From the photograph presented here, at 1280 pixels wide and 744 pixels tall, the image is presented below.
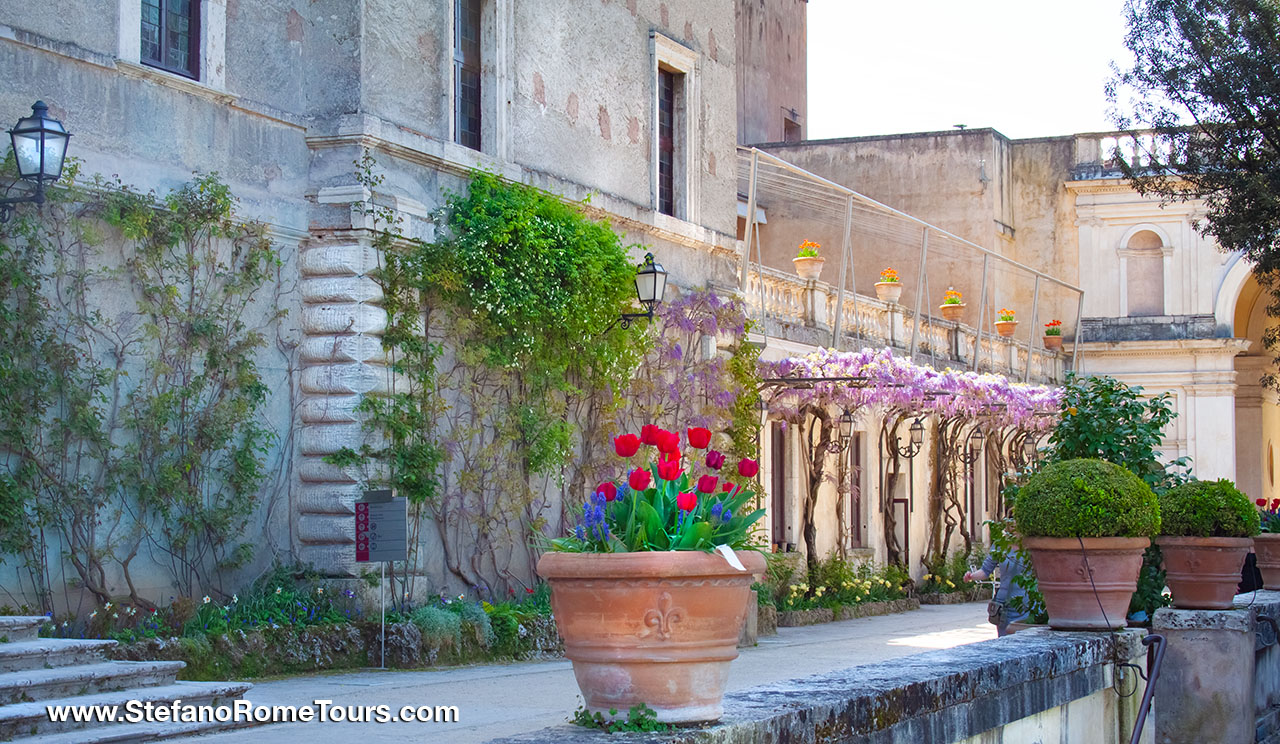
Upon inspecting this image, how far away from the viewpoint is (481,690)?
11.3 metres

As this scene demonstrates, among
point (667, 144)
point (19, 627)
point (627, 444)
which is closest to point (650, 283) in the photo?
point (667, 144)

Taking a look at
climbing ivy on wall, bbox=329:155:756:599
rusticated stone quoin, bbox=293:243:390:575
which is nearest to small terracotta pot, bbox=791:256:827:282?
climbing ivy on wall, bbox=329:155:756:599

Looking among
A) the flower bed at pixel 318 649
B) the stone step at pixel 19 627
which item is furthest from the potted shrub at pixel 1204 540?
the stone step at pixel 19 627

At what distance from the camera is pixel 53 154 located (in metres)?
9.98

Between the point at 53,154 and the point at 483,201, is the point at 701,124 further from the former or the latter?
the point at 53,154

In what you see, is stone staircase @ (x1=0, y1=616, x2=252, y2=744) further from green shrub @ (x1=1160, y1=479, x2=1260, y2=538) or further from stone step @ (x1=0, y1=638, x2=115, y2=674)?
green shrub @ (x1=1160, y1=479, x2=1260, y2=538)

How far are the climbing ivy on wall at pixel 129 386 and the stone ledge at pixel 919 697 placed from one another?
6603 mm

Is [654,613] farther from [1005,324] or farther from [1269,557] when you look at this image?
[1005,324]

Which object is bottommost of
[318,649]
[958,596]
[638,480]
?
[958,596]

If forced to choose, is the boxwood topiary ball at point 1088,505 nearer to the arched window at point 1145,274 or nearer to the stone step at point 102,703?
the stone step at point 102,703

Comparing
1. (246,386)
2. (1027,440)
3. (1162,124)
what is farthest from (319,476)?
(1027,440)

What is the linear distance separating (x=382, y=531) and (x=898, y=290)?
1671 centimetres

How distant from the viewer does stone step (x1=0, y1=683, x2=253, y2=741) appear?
26.9 feet

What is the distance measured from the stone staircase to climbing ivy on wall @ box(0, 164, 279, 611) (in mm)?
1178
